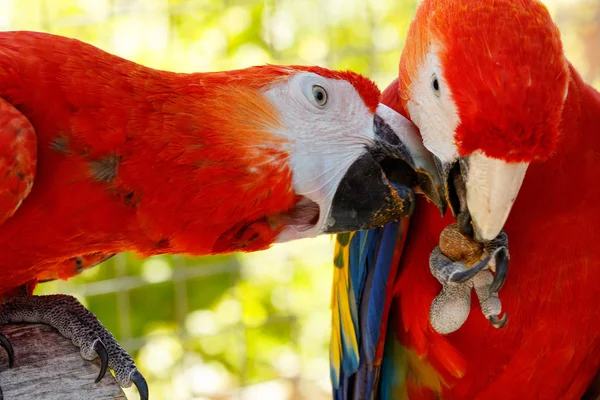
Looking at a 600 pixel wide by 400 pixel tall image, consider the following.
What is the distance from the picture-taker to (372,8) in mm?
3455

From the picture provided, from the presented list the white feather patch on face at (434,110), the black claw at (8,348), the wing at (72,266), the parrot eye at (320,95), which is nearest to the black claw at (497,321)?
the white feather patch on face at (434,110)

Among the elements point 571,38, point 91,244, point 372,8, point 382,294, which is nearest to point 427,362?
point 382,294

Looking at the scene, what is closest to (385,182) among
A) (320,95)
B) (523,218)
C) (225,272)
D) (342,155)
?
(342,155)

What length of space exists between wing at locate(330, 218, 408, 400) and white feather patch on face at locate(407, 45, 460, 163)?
12.9 inches

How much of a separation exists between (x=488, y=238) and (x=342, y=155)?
0.28 metres

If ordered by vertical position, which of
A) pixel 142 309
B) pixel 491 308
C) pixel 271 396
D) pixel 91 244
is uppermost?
pixel 91 244

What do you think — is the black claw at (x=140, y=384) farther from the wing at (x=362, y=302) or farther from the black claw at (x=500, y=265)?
the black claw at (x=500, y=265)

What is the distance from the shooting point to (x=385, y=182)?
1404mm

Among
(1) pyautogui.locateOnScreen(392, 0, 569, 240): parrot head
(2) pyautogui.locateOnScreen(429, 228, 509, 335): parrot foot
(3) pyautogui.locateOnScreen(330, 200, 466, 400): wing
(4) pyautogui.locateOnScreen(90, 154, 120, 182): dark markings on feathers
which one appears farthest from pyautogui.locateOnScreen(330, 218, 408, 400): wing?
(4) pyautogui.locateOnScreen(90, 154, 120, 182): dark markings on feathers

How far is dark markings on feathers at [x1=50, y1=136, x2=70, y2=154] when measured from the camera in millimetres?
1372

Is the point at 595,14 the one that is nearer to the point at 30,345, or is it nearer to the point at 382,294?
the point at 382,294

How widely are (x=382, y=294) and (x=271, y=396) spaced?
5.90 ft

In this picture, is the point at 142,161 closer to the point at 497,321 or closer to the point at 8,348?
the point at 8,348

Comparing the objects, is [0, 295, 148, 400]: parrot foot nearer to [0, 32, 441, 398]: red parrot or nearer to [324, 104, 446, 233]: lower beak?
[0, 32, 441, 398]: red parrot
